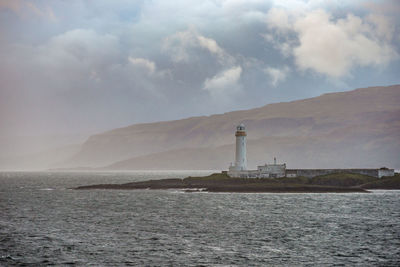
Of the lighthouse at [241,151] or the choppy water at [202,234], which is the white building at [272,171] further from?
the choppy water at [202,234]

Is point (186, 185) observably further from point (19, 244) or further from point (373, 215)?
point (19, 244)

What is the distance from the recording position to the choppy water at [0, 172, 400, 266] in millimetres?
37094

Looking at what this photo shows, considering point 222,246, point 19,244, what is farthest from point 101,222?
point 222,246

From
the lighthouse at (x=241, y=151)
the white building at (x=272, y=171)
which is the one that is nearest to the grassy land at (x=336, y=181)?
the white building at (x=272, y=171)

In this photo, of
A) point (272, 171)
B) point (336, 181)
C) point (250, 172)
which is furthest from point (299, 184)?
point (250, 172)

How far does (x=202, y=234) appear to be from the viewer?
48.0 meters

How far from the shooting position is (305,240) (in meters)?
44.5

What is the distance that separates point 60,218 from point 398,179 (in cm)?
7200

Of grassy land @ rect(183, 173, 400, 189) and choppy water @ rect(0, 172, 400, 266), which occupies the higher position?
grassy land @ rect(183, 173, 400, 189)

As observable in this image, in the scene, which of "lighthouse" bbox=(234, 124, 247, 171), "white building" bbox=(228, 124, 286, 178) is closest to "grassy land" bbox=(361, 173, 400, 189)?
"white building" bbox=(228, 124, 286, 178)

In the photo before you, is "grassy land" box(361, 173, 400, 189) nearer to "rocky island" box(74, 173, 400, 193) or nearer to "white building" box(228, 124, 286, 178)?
"rocky island" box(74, 173, 400, 193)

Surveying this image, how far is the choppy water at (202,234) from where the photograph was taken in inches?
1460

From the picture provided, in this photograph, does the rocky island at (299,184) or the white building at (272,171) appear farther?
the white building at (272,171)

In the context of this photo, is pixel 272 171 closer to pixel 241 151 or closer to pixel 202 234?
Answer: pixel 241 151
